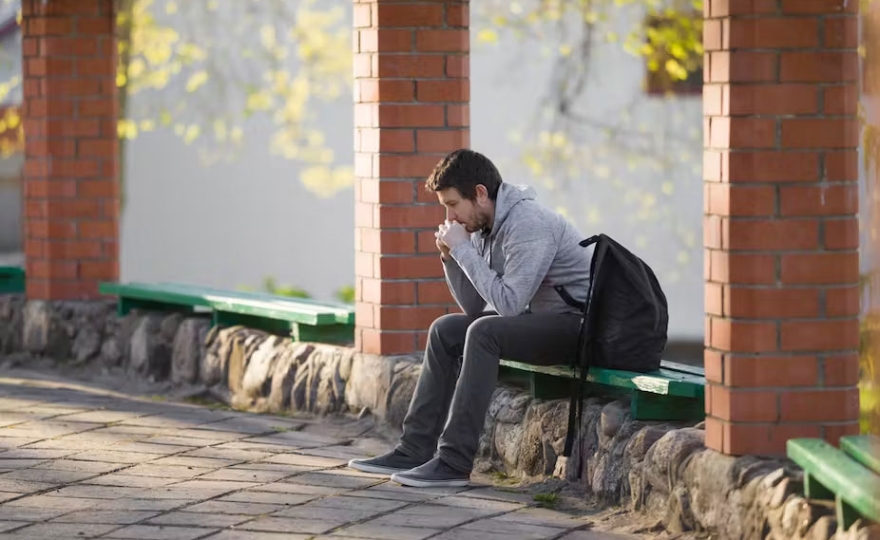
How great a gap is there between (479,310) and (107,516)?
65.2 inches

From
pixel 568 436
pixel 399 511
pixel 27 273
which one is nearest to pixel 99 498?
pixel 399 511

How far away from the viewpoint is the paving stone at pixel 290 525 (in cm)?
502

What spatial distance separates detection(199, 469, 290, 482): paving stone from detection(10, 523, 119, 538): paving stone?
0.83 metres

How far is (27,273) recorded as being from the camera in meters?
9.25

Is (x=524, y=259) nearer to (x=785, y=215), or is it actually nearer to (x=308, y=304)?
(x=785, y=215)

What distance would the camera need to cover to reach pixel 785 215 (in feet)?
15.6

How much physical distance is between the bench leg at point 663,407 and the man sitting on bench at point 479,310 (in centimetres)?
41

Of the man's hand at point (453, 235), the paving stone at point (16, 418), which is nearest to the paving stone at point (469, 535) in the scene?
the man's hand at point (453, 235)

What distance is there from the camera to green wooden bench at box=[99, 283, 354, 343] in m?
7.55

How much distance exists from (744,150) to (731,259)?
33cm

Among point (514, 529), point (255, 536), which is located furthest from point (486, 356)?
point (255, 536)

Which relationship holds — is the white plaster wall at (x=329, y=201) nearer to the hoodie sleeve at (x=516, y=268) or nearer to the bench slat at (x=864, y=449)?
the hoodie sleeve at (x=516, y=268)

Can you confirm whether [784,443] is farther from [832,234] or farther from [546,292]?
[546,292]

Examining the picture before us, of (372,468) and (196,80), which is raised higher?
(196,80)
